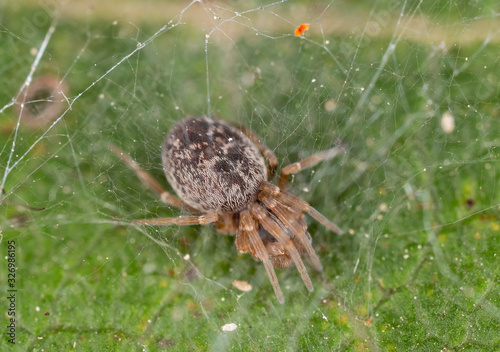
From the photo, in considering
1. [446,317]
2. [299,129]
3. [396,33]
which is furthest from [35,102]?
[446,317]

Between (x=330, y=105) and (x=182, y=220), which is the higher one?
(x=330, y=105)

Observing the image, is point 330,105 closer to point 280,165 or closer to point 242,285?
point 280,165

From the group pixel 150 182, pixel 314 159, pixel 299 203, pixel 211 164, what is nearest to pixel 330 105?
pixel 314 159

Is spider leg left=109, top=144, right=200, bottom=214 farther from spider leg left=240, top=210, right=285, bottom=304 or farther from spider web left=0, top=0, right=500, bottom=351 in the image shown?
spider leg left=240, top=210, right=285, bottom=304

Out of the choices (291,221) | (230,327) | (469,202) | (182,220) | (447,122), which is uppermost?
(447,122)

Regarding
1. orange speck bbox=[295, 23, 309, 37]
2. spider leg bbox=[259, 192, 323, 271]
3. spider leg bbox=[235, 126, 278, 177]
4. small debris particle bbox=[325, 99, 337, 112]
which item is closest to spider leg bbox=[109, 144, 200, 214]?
spider leg bbox=[259, 192, 323, 271]

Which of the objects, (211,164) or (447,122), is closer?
(211,164)
